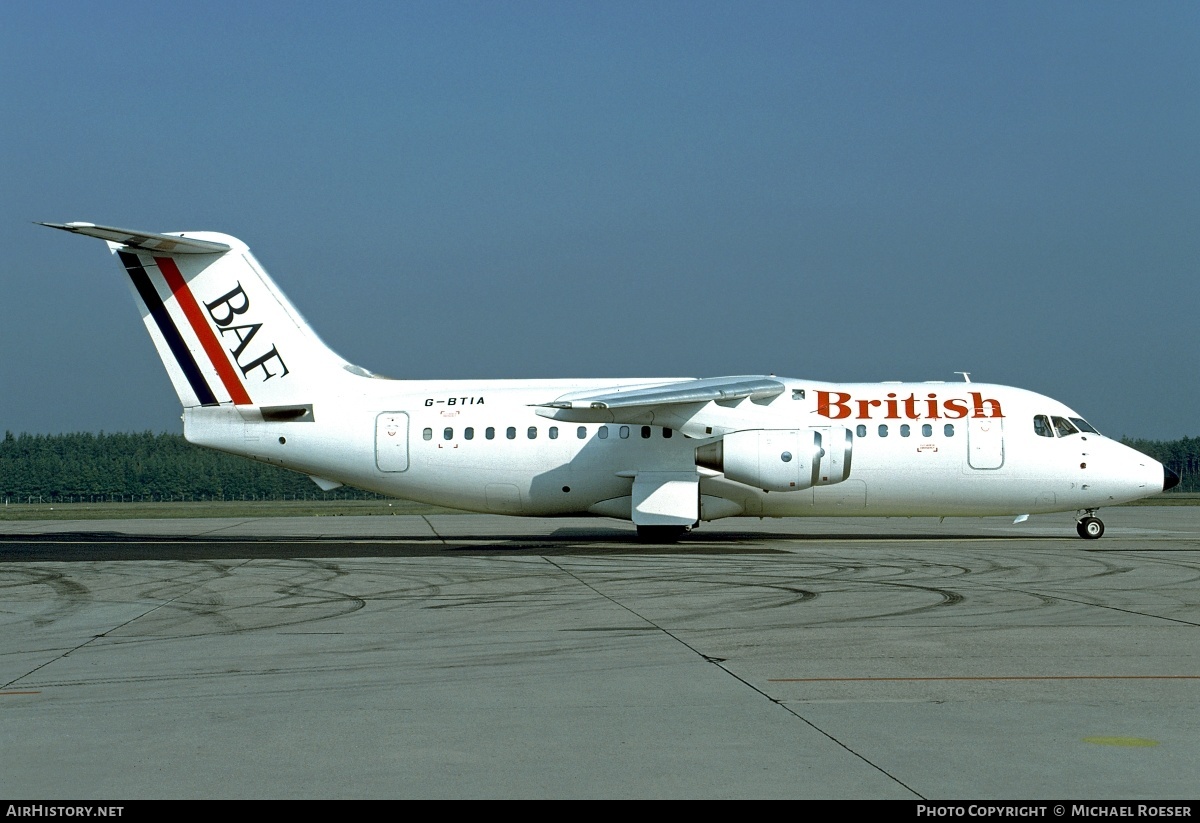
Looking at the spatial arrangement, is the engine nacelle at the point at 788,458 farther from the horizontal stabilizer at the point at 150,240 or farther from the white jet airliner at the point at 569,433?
the horizontal stabilizer at the point at 150,240

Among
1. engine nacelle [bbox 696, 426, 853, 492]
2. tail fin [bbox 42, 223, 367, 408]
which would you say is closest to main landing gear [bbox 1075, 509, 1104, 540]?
engine nacelle [bbox 696, 426, 853, 492]

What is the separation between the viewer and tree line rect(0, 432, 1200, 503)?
10656cm

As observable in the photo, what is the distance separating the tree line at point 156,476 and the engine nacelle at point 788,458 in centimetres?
8098

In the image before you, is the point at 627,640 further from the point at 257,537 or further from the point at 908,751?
the point at 257,537

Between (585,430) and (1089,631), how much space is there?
50.0ft

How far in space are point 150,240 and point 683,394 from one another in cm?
1169

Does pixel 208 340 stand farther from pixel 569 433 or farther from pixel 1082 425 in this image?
pixel 1082 425

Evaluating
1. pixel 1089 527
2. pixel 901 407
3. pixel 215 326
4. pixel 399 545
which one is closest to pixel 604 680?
pixel 399 545

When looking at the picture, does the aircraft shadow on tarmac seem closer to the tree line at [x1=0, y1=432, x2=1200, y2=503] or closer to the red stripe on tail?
the red stripe on tail

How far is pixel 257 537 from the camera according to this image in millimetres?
27688

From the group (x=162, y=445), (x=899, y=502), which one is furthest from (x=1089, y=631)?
(x=162, y=445)

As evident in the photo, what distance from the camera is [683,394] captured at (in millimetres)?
23047

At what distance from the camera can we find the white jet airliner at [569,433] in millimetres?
24672

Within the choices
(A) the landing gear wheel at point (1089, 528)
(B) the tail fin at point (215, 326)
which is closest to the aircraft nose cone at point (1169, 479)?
(A) the landing gear wheel at point (1089, 528)
